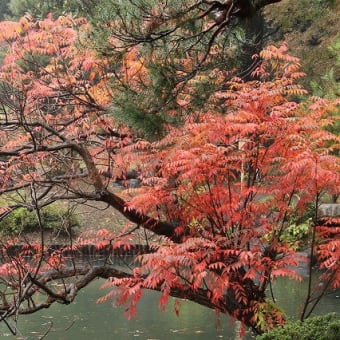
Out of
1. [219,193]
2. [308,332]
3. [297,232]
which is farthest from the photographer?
[297,232]

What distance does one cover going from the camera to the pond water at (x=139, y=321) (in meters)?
7.82

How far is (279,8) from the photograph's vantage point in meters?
12.8

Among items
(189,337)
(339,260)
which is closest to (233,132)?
(339,260)

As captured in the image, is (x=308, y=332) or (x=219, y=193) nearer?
(x=308, y=332)

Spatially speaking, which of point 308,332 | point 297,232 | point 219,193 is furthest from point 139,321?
point 297,232

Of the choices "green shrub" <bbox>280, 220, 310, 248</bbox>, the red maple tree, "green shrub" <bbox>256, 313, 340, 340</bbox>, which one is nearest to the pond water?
the red maple tree

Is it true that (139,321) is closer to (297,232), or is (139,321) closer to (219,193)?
(219,193)

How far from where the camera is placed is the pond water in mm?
7816

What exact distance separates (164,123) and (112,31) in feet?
3.22

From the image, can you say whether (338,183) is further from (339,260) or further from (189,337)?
(189,337)

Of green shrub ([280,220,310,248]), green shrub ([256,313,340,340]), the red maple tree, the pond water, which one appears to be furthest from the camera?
green shrub ([280,220,310,248])

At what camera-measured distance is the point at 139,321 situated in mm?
8547

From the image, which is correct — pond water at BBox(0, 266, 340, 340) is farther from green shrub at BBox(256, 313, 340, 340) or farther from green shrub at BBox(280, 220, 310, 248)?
green shrub at BBox(256, 313, 340, 340)

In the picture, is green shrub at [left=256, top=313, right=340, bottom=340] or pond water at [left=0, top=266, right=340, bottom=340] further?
pond water at [left=0, top=266, right=340, bottom=340]
